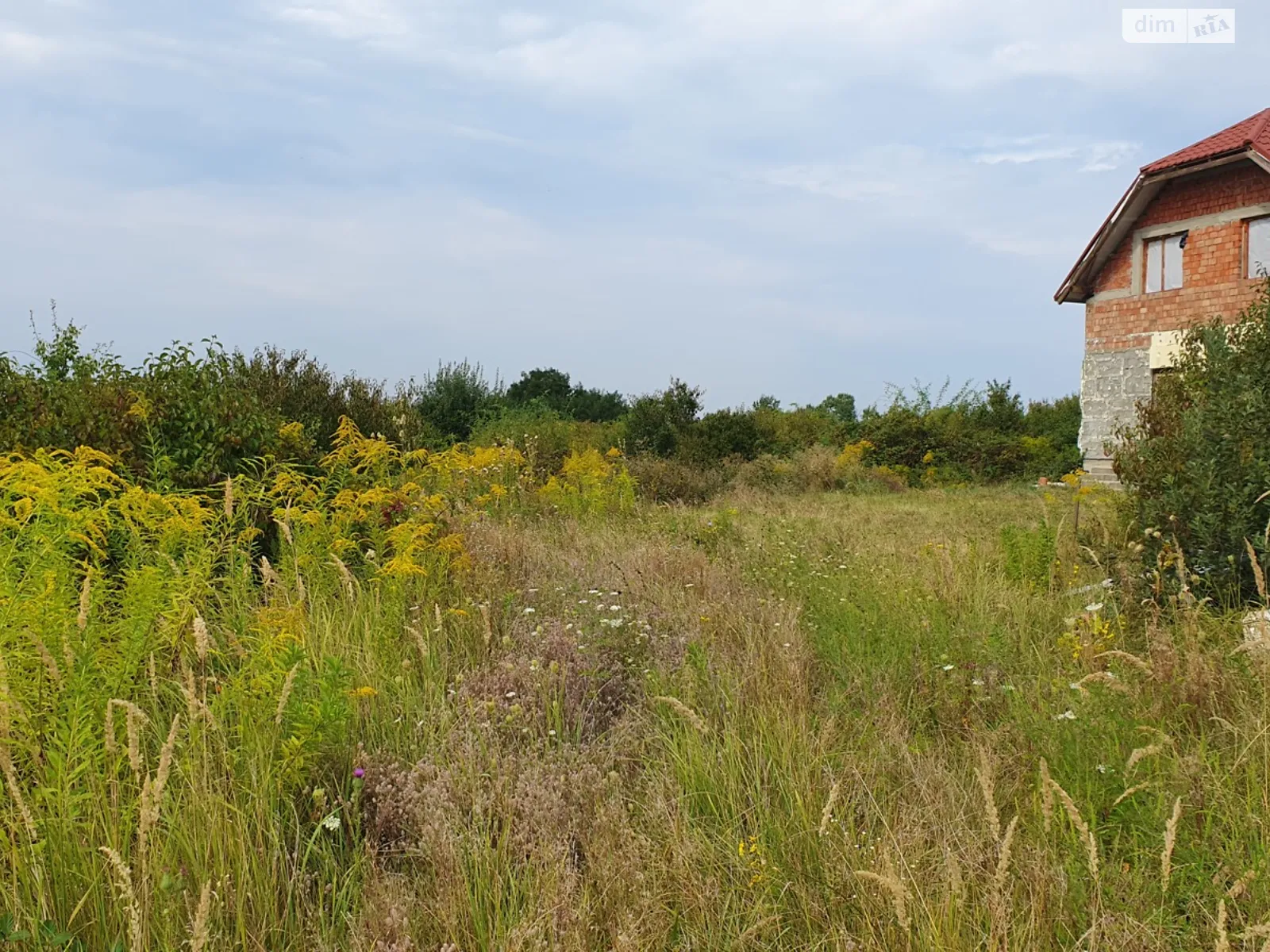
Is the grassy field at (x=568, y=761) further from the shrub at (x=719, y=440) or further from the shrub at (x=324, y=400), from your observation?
the shrub at (x=719, y=440)

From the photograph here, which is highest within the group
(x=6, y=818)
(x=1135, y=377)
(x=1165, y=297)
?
(x=1165, y=297)

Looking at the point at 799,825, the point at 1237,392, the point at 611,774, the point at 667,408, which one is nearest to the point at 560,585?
the point at 611,774

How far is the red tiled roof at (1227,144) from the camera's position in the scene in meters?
14.0

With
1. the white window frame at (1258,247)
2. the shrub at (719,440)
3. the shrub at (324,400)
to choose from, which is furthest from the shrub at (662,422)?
the white window frame at (1258,247)

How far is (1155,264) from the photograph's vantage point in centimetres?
1647

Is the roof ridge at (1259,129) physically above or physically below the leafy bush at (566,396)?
above

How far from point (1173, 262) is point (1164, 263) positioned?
0.56 ft

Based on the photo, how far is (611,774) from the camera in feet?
9.71

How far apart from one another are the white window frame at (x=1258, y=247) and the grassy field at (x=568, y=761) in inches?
501

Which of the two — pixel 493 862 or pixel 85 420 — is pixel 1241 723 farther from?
pixel 85 420

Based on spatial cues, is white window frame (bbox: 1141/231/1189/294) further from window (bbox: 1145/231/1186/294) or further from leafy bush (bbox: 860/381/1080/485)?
leafy bush (bbox: 860/381/1080/485)

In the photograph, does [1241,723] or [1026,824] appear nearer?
[1026,824]

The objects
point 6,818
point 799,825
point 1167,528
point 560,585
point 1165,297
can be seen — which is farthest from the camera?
point 1165,297

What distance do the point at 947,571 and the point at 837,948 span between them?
415 cm
